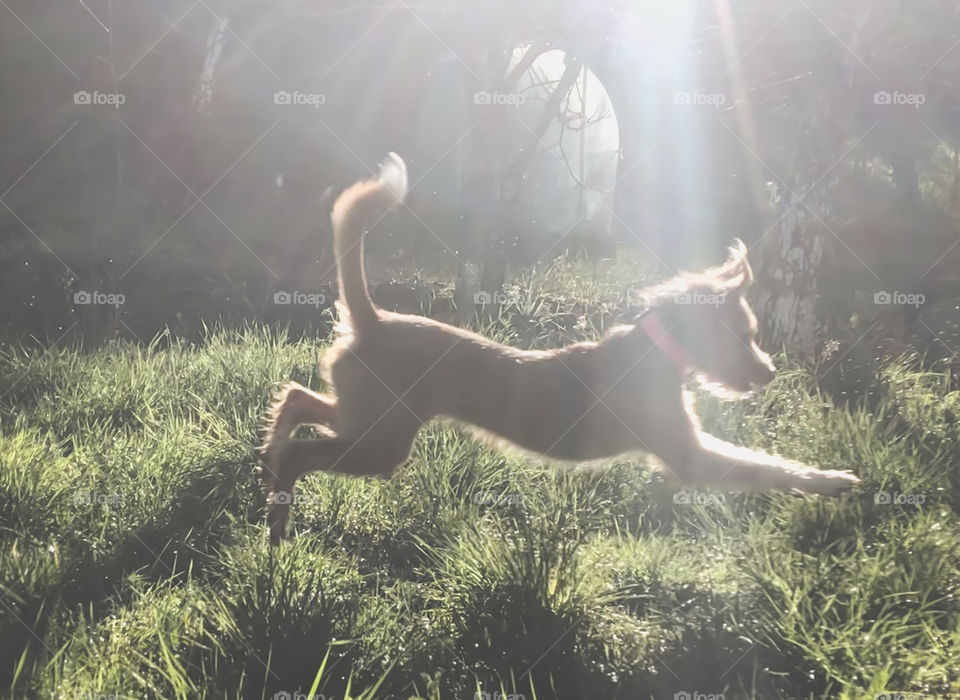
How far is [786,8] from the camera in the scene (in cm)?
646

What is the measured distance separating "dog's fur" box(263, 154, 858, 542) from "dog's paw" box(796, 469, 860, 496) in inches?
5.4

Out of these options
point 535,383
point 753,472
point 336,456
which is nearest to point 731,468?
point 753,472

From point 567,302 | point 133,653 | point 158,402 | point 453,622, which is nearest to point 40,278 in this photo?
point 158,402

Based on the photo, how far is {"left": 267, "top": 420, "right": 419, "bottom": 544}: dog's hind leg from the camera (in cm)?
346

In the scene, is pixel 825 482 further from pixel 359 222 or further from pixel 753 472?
pixel 359 222

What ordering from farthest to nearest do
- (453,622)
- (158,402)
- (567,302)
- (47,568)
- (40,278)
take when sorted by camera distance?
(40,278), (567,302), (158,402), (47,568), (453,622)

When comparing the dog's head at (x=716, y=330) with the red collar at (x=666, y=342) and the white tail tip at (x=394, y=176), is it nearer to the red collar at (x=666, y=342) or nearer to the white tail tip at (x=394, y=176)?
the red collar at (x=666, y=342)

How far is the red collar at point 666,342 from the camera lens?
3.33m

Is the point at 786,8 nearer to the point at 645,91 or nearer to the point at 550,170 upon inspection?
the point at 645,91

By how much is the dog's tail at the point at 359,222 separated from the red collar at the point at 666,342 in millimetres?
1254

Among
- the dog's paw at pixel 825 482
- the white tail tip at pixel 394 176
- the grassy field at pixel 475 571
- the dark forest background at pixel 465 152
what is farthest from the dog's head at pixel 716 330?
the dark forest background at pixel 465 152

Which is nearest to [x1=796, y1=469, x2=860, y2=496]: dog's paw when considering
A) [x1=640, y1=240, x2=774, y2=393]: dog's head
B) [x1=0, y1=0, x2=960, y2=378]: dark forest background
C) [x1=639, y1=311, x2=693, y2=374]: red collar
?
[x1=640, y1=240, x2=774, y2=393]: dog's head

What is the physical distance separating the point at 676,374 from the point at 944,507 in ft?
4.97

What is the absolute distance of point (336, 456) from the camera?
11.4ft
